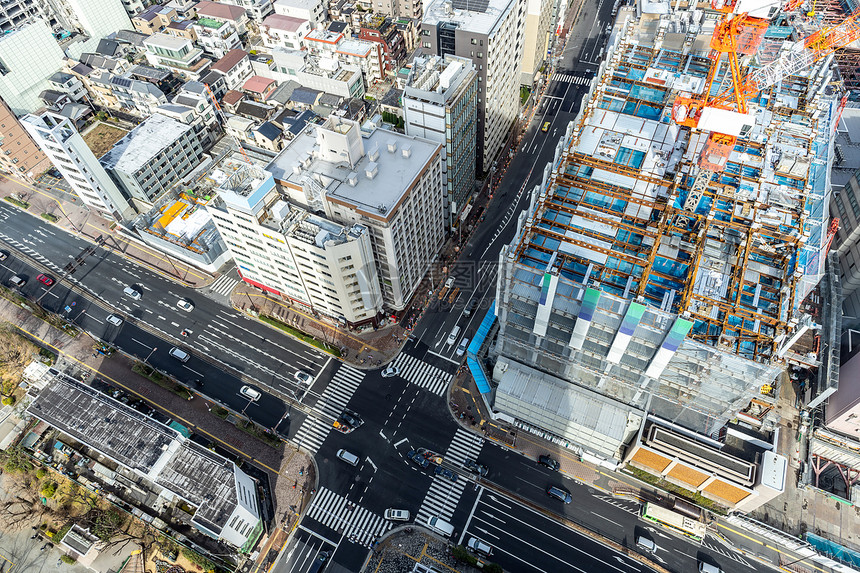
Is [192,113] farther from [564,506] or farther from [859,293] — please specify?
[859,293]

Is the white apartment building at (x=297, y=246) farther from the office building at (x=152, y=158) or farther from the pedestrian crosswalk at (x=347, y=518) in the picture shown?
the office building at (x=152, y=158)

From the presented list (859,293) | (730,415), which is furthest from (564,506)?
(859,293)

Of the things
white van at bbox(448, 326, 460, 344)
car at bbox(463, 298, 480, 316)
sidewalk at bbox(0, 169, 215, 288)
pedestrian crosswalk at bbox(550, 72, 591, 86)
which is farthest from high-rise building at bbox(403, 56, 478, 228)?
sidewalk at bbox(0, 169, 215, 288)

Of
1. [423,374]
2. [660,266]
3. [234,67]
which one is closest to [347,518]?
[423,374]

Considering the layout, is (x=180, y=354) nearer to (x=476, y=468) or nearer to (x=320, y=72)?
(x=476, y=468)

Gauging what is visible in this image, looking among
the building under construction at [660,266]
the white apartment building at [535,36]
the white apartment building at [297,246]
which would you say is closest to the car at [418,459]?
the building under construction at [660,266]

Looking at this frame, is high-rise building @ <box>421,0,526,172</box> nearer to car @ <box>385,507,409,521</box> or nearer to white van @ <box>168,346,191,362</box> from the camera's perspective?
white van @ <box>168,346,191,362</box>
